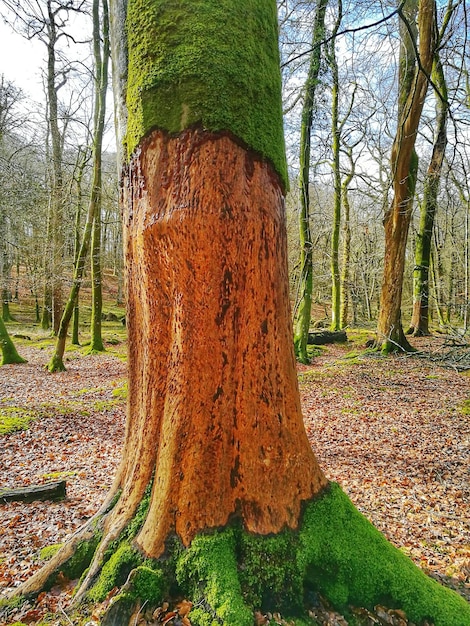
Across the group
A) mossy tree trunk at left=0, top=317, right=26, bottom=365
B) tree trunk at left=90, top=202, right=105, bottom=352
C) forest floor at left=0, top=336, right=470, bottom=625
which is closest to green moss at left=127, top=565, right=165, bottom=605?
forest floor at left=0, top=336, right=470, bottom=625

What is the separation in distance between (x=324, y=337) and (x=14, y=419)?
37.9 ft

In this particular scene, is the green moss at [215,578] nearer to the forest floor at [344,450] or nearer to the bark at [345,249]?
the forest floor at [344,450]

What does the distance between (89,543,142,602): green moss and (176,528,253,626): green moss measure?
25 centimetres

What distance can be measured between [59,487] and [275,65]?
447 cm

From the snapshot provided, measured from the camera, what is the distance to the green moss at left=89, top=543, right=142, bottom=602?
1.92m

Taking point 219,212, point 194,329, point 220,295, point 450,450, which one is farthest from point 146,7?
point 450,450

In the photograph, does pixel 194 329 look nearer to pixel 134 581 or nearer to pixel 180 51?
pixel 134 581

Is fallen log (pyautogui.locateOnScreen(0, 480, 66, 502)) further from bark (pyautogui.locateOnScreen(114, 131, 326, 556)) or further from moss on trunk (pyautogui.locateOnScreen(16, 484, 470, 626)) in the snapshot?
bark (pyautogui.locateOnScreen(114, 131, 326, 556))

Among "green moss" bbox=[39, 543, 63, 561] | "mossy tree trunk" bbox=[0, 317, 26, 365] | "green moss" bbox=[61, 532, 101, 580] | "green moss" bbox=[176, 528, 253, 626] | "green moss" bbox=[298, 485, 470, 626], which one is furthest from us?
"mossy tree trunk" bbox=[0, 317, 26, 365]

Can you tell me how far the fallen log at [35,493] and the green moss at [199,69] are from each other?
3812 millimetres

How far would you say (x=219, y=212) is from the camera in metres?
1.91

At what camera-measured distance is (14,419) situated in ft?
22.7

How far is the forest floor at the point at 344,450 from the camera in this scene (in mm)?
3336

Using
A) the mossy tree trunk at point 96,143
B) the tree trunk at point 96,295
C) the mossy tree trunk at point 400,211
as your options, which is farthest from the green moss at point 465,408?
the tree trunk at point 96,295
